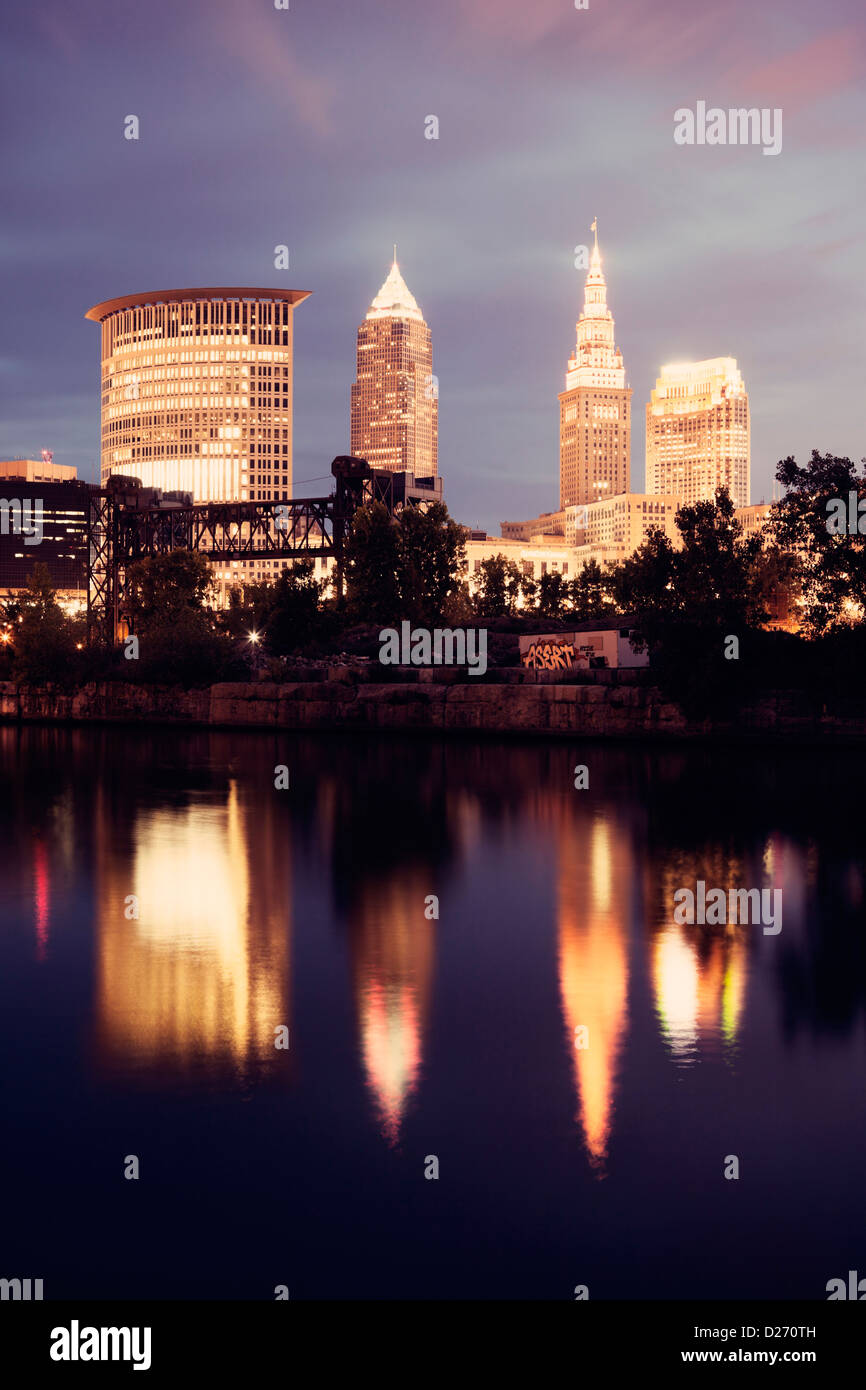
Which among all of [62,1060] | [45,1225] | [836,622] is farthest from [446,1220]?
[836,622]

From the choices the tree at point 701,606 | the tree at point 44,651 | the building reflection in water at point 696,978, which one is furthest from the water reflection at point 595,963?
the tree at point 44,651

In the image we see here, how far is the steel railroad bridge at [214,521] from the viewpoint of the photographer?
9844 centimetres

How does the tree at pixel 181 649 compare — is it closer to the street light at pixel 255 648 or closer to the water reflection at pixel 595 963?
the street light at pixel 255 648

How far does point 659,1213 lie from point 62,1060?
583cm

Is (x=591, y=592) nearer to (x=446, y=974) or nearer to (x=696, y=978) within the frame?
(x=696, y=978)

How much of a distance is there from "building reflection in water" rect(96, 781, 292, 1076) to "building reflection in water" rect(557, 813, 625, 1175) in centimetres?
292

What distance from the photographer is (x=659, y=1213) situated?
818 cm

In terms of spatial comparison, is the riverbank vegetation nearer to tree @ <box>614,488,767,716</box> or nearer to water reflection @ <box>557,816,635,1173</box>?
tree @ <box>614,488,767,716</box>

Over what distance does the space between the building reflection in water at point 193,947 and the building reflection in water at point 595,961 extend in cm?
292

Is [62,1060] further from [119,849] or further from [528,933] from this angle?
[119,849]

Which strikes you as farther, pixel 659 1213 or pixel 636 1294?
pixel 659 1213

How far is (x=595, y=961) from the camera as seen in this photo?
1550 cm

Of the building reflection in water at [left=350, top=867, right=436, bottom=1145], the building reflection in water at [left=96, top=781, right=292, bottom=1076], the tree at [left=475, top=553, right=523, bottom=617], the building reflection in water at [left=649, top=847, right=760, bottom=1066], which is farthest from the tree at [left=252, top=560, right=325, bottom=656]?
the building reflection in water at [left=649, top=847, right=760, bottom=1066]
